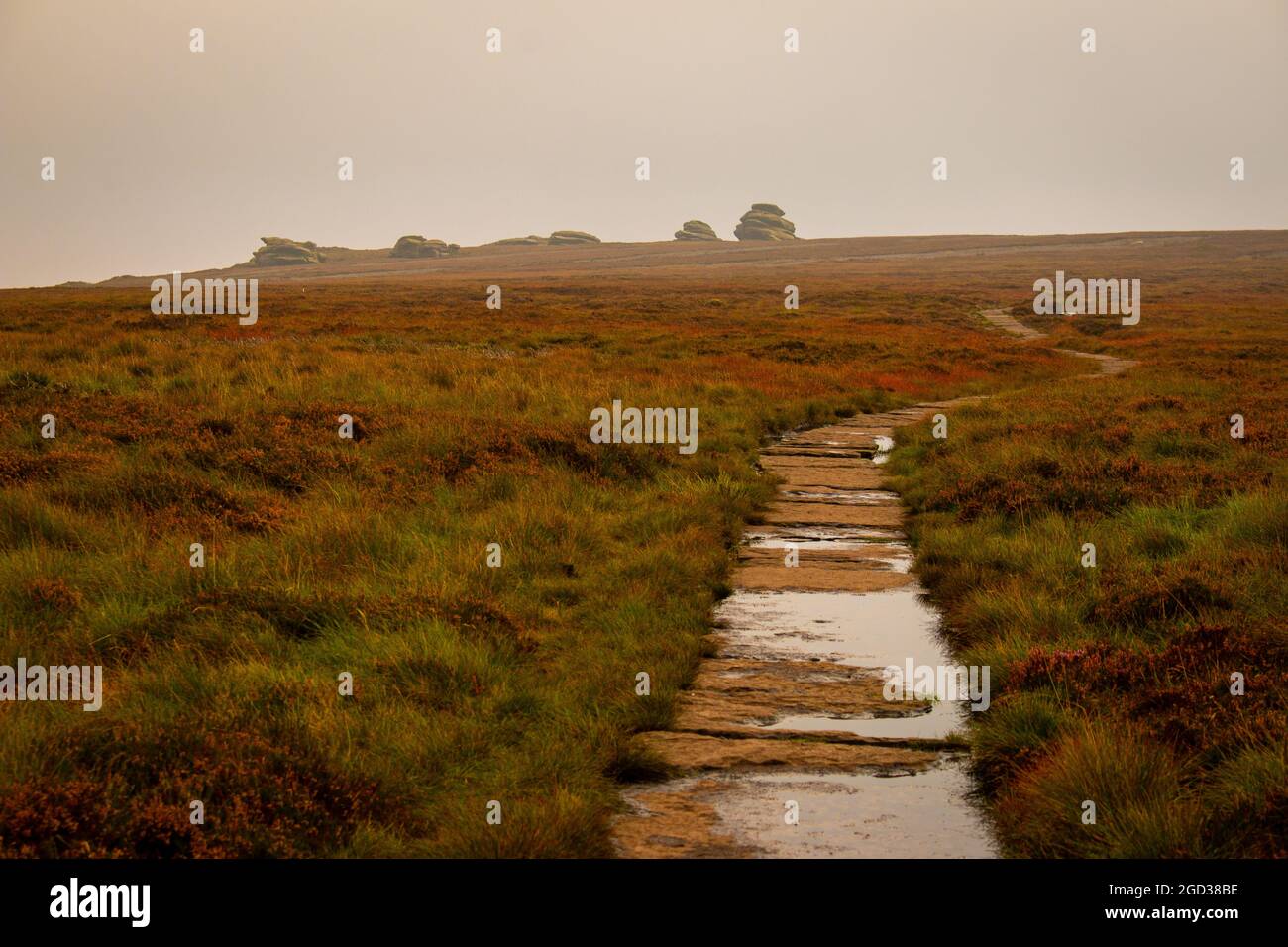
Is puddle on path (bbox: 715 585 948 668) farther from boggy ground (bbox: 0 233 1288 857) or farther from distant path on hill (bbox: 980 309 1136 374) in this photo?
distant path on hill (bbox: 980 309 1136 374)

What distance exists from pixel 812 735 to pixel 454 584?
3175 mm

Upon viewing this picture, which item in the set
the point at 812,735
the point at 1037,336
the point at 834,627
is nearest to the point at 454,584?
the point at 834,627

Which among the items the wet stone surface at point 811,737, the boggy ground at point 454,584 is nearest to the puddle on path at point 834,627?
the wet stone surface at point 811,737

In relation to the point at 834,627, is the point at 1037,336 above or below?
above

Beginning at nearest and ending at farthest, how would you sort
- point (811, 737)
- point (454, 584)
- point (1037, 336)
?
point (811, 737) → point (454, 584) → point (1037, 336)

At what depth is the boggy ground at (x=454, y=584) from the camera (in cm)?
446

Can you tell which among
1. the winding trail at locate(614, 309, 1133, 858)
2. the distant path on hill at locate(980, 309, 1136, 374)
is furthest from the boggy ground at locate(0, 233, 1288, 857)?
the distant path on hill at locate(980, 309, 1136, 374)

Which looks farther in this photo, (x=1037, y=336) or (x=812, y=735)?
(x=1037, y=336)

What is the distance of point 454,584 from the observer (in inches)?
302

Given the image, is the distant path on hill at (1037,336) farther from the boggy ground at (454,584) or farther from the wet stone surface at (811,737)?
the wet stone surface at (811,737)

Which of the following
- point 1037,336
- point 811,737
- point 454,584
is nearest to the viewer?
point 811,737

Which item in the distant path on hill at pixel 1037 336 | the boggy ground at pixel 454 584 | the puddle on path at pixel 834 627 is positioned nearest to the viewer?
the boggy ground at pixel 454 584

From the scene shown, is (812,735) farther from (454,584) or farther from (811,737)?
(454,584)

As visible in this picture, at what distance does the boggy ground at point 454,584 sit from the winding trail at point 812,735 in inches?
8.8
